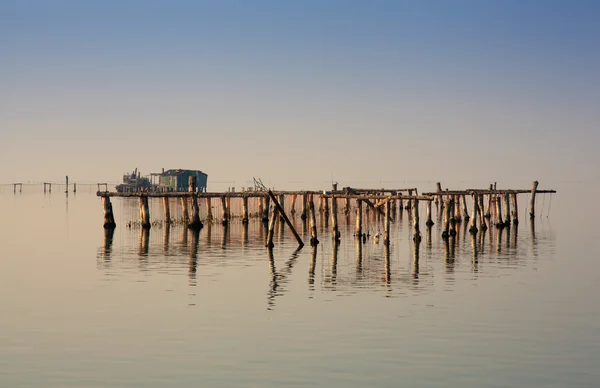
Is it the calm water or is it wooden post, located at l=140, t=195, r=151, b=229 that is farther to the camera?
wooden post, located at l=140, t=195, r=151, b=229

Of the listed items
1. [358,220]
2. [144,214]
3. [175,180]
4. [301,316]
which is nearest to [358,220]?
[358,220]

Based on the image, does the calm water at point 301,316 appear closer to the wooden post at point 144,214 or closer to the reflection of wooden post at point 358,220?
the reflection of wooden post at point 358,220

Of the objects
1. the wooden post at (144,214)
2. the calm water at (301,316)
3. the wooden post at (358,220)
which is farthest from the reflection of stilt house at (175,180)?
the calm water at (301,316)

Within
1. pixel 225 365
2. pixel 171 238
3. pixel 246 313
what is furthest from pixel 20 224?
pixel 225 365

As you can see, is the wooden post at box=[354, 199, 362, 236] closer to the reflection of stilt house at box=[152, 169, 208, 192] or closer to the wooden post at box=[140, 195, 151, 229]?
the wooden post at box=[140, 195, 151, 229]

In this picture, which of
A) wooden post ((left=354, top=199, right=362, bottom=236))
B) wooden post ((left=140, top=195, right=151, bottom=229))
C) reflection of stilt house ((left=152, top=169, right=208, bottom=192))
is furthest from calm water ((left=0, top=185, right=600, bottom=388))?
reflection of stilt house ((left=152, top=169, right=208, bottom=192))

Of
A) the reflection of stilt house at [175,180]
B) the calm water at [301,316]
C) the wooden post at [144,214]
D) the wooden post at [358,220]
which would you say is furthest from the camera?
the reflection of stilt house at [175,180]

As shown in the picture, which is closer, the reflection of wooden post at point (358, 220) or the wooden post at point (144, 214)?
the reflection of wooden post at point (358, 220)

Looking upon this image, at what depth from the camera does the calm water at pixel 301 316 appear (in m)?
16.9

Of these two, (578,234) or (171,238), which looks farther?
(578,234)

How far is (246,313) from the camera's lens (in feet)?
76.3

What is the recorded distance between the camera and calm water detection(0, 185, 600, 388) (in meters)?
16.9

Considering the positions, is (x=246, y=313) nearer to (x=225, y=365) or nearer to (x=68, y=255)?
(x=225, y=365)

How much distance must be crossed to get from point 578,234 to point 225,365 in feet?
128
